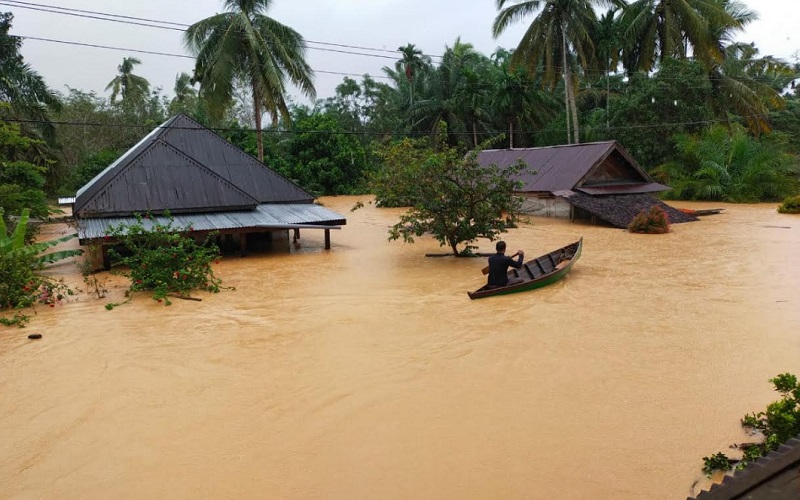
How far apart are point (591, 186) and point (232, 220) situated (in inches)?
582

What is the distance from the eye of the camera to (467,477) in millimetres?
5180

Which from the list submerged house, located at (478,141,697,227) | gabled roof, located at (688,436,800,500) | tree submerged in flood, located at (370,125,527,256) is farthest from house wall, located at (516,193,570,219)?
gabled roof, located at (688,436,800,500)

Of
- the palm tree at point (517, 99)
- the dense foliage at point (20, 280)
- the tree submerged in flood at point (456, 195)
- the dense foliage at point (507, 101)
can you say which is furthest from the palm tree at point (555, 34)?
the dense foliage at point (20, 280)

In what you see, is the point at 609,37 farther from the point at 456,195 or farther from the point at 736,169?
the point at 456,195

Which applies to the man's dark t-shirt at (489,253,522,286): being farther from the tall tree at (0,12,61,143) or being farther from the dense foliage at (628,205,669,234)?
the tall tree at (0,12,61,143)

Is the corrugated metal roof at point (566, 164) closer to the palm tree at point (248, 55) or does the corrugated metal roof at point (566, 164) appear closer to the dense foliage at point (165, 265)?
the palm tree at point (248, 55)

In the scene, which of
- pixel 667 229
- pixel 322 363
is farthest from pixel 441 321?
pixel 667 229

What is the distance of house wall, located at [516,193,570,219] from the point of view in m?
24.4

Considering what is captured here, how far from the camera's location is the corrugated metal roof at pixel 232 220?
14203 millimetres

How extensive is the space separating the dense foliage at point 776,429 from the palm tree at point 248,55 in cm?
2035

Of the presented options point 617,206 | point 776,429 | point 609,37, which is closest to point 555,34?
point 609,37

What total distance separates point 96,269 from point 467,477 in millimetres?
12623

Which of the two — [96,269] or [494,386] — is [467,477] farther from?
[96,269]

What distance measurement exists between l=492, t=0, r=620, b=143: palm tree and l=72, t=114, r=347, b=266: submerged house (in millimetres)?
16621
